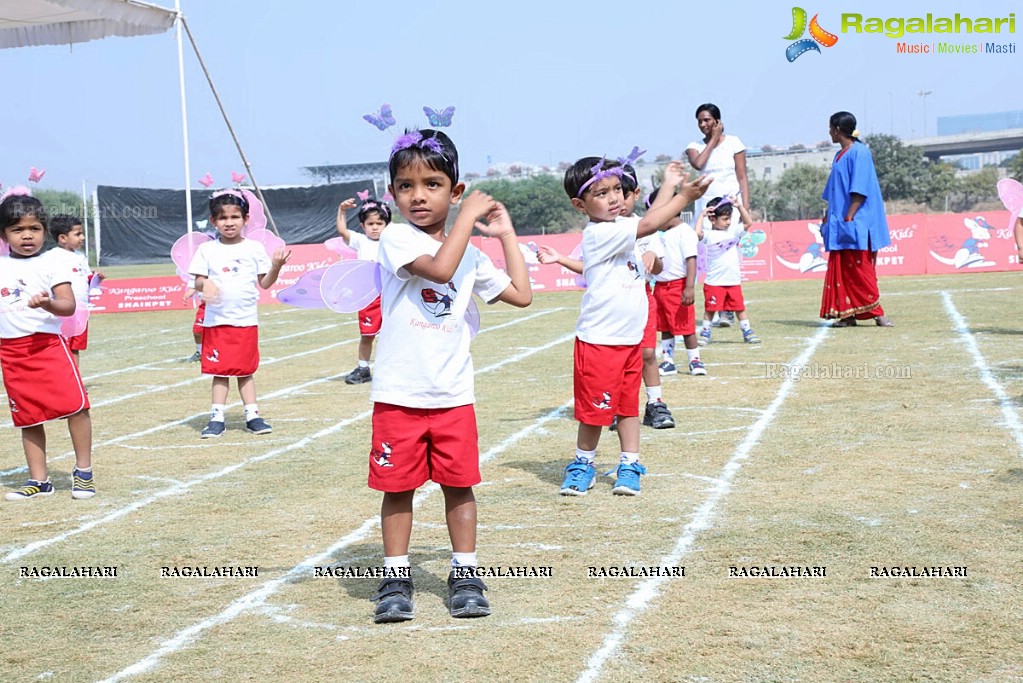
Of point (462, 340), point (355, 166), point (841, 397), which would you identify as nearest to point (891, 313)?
point (841, 397)

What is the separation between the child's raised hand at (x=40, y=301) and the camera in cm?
634

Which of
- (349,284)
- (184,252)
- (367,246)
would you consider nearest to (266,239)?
(184,252)

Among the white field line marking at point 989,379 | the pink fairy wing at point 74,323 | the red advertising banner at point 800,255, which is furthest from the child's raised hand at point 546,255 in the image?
the red advertising banner at point 800,255

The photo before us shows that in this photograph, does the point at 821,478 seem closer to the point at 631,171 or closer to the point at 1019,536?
the point at 1019,536

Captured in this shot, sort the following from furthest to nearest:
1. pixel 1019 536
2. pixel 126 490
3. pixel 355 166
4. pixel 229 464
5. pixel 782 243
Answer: pixel 355 166, pixel 782 243, pixel 229 464, pixel 126 490, pixel 1019 536

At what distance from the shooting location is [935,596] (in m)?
4.30

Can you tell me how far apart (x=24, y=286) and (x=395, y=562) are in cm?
346

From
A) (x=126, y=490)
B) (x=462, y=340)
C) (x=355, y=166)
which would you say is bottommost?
(x=126, y=490)

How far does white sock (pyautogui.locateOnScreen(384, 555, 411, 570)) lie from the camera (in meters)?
4.48

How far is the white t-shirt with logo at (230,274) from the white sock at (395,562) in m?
4.76

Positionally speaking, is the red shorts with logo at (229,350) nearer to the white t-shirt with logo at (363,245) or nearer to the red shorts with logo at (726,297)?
the white t-shirt with logo at (363,245)

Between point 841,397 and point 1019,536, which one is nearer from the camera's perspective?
point 1019,536

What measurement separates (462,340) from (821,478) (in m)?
2.74

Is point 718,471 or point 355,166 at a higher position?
point 355,166
